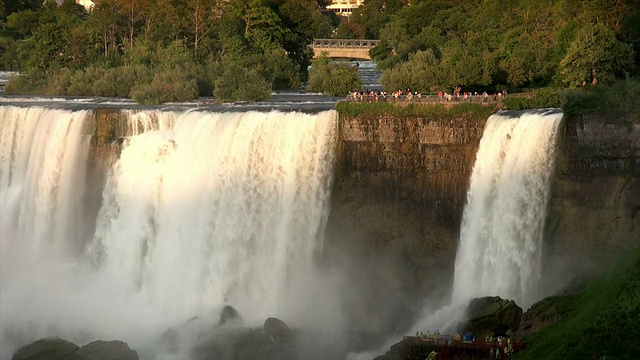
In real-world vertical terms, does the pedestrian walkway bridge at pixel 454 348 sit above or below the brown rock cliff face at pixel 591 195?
below

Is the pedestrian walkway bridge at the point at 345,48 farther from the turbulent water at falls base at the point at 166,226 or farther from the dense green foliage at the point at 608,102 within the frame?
the dense green foliage at the point at 608,102

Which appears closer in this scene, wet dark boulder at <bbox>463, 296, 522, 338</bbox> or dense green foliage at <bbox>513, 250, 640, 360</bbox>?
dense green foliage at <bbox>513, 250, 640, 360</bbox>

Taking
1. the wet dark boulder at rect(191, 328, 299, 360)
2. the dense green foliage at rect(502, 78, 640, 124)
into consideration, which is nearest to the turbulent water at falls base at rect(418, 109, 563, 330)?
the dense green foliage at rect(502, 78, 640, 124)

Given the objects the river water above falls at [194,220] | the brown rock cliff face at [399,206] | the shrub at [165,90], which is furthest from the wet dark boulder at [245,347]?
the shrub at [165,90]

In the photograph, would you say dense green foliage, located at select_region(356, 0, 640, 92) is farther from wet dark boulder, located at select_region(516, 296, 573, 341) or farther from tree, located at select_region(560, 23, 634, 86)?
wet dark boulder, located at select_region(516, 296, 573, 341)

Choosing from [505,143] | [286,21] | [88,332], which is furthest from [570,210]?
[286,21]

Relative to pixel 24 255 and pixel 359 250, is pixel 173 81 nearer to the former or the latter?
pixel 24 255

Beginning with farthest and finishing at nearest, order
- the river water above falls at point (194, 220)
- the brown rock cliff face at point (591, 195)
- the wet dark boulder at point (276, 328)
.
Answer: the river water above falls at point (194, 220) → the wet dark boulder at point (276, 328) → the brown rock cliff face at point (591, 195)
